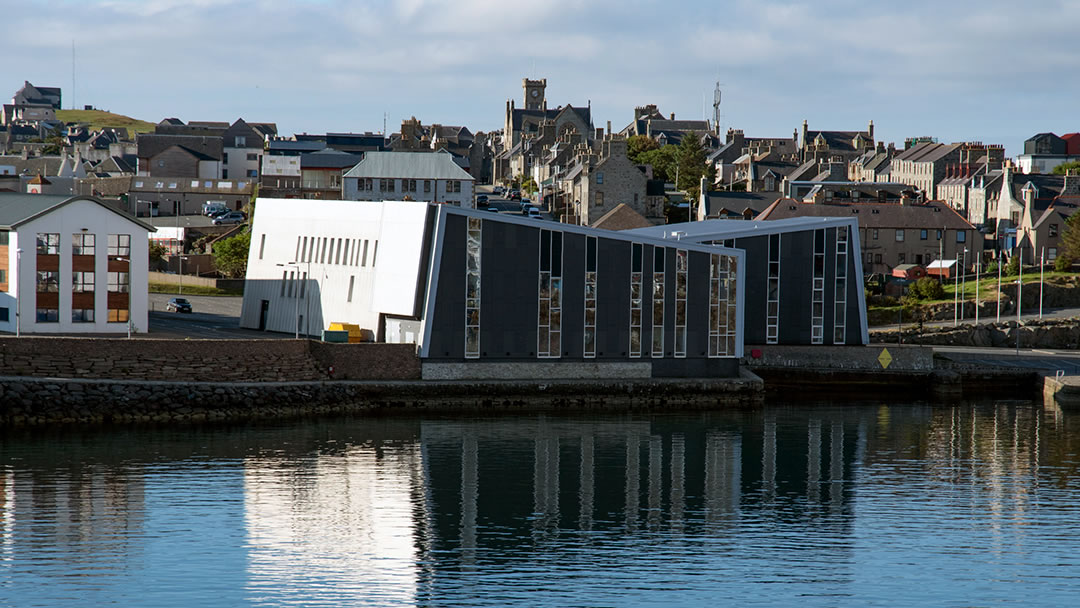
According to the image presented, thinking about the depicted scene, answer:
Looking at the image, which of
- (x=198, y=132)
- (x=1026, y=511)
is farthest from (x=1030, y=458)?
(x=198, y=132)

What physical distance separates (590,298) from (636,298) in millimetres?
2773

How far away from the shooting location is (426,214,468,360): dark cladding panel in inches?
2790

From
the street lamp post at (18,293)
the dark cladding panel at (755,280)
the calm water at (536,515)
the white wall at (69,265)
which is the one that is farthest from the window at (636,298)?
the street lamp post at (18,293)

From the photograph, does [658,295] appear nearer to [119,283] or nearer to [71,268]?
[119,283]

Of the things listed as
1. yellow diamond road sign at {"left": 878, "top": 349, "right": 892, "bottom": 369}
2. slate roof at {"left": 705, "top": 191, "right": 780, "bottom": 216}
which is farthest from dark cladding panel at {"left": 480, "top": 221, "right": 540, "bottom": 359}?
slate roof at {"left": 705, "top": 191, "right": 780, "bottom": 216}

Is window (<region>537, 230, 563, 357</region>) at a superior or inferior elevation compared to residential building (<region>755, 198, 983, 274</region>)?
inferior

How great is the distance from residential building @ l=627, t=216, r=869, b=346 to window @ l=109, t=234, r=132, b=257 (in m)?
29.3

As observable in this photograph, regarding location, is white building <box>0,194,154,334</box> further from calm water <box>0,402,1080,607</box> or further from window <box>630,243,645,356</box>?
window <box>630,243,645,356</box>

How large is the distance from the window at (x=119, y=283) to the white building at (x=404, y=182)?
52.1 meters

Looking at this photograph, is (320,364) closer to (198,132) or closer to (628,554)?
(628,554)

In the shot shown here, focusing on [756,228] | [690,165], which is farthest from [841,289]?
[690,165]

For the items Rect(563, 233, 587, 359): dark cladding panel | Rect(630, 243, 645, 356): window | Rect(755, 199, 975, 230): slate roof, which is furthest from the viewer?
Rect(755, 199, 975, 230): slate roof

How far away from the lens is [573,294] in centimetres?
7362

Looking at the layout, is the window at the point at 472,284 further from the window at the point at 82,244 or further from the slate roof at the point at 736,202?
the slate roof at the point at 736,202
